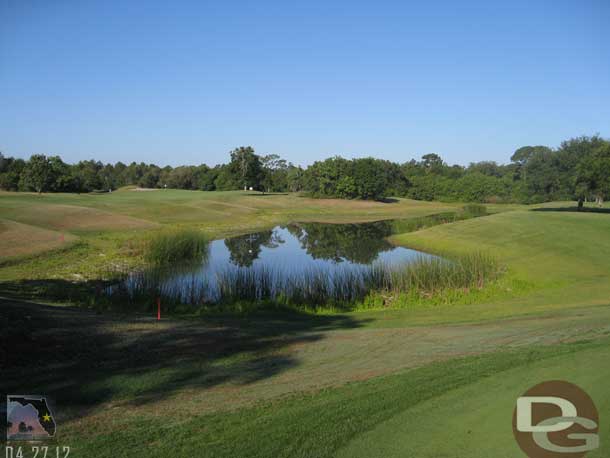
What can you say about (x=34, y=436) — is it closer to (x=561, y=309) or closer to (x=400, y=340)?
(x=400, y=340)

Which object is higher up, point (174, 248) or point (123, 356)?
point (123, 356)

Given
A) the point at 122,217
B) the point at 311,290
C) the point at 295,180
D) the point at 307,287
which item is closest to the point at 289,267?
the point at 311,290

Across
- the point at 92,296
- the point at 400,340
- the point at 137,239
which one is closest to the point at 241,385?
the point at 400,340

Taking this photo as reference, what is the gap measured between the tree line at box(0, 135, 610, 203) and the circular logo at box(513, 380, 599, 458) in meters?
58.6

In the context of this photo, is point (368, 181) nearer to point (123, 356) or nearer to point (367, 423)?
point (123, 356)

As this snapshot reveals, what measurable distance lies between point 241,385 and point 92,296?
43.6 feet

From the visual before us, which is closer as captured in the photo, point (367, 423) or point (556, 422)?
point (556, 422)

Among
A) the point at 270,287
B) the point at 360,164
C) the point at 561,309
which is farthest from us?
the point at 360,164

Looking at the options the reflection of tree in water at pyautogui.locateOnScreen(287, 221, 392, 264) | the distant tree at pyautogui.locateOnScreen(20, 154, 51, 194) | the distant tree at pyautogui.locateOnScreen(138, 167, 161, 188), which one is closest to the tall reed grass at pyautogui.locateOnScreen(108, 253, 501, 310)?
the reflection of tree in water at pyautogui.locateOnScreen(287, 221, 392, 264)

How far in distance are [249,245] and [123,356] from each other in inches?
1404

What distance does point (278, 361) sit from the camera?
9133 millimetres

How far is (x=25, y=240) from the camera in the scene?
29.4 metres

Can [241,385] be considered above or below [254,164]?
below

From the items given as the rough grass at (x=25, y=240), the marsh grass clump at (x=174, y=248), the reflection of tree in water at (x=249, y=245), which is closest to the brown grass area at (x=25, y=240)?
the rough grass at (x=25, y=240)
